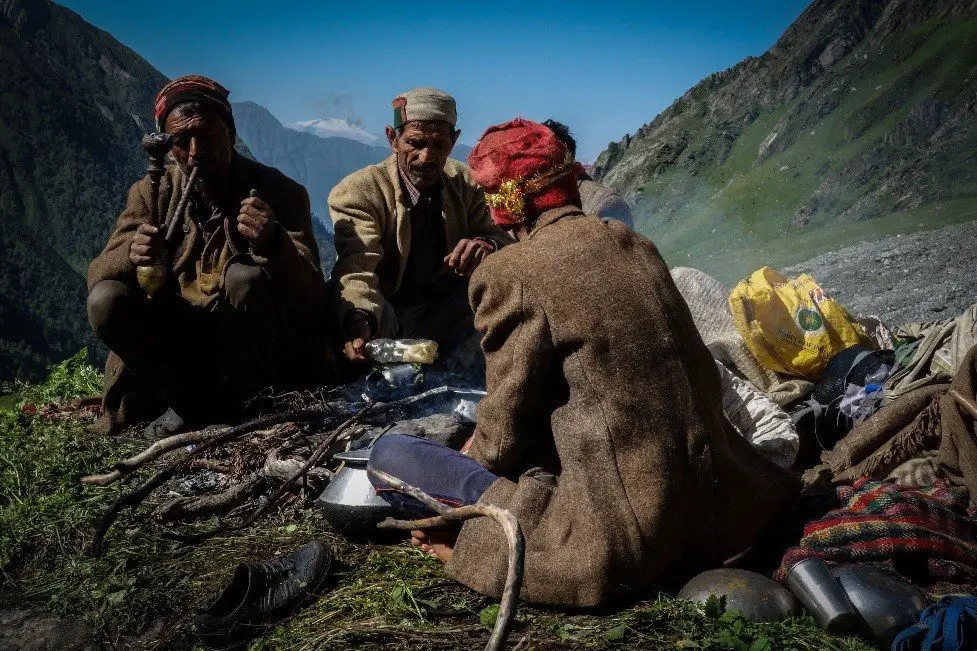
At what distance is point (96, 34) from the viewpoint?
16766mm

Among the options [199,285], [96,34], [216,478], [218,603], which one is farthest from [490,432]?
[96,34]

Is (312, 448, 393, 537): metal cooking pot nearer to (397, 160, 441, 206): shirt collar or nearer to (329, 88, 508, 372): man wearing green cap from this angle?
(329, 88, 508, 372): man wearing green cap

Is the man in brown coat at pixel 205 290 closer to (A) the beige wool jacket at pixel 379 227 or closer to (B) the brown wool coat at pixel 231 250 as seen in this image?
(B) the brown wool coat at pixel 231 250

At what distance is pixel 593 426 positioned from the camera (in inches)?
94.1

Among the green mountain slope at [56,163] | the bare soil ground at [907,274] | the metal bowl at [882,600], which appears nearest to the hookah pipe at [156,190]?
the metal bowl at [882,600]

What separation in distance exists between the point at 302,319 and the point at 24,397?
3.31 meters

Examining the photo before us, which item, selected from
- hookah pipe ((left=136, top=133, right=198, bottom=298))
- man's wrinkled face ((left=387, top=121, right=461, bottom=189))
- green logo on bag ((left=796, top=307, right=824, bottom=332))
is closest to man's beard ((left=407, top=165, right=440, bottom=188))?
man's wrinkled face ((left=387, top=121, right=461, bottom=189))

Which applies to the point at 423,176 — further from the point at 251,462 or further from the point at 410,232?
the point at 251,462

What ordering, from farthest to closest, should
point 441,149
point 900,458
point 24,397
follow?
point 24,397 < point 441,149 < point 900,458

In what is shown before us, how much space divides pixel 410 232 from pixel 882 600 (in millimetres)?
3785

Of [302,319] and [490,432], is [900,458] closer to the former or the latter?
[490,432]

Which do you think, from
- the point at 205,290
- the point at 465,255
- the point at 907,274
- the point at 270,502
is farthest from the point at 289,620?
the point at 907,274

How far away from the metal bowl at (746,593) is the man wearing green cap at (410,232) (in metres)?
2.47

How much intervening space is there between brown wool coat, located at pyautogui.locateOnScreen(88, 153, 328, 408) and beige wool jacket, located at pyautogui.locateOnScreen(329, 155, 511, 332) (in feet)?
0.65
